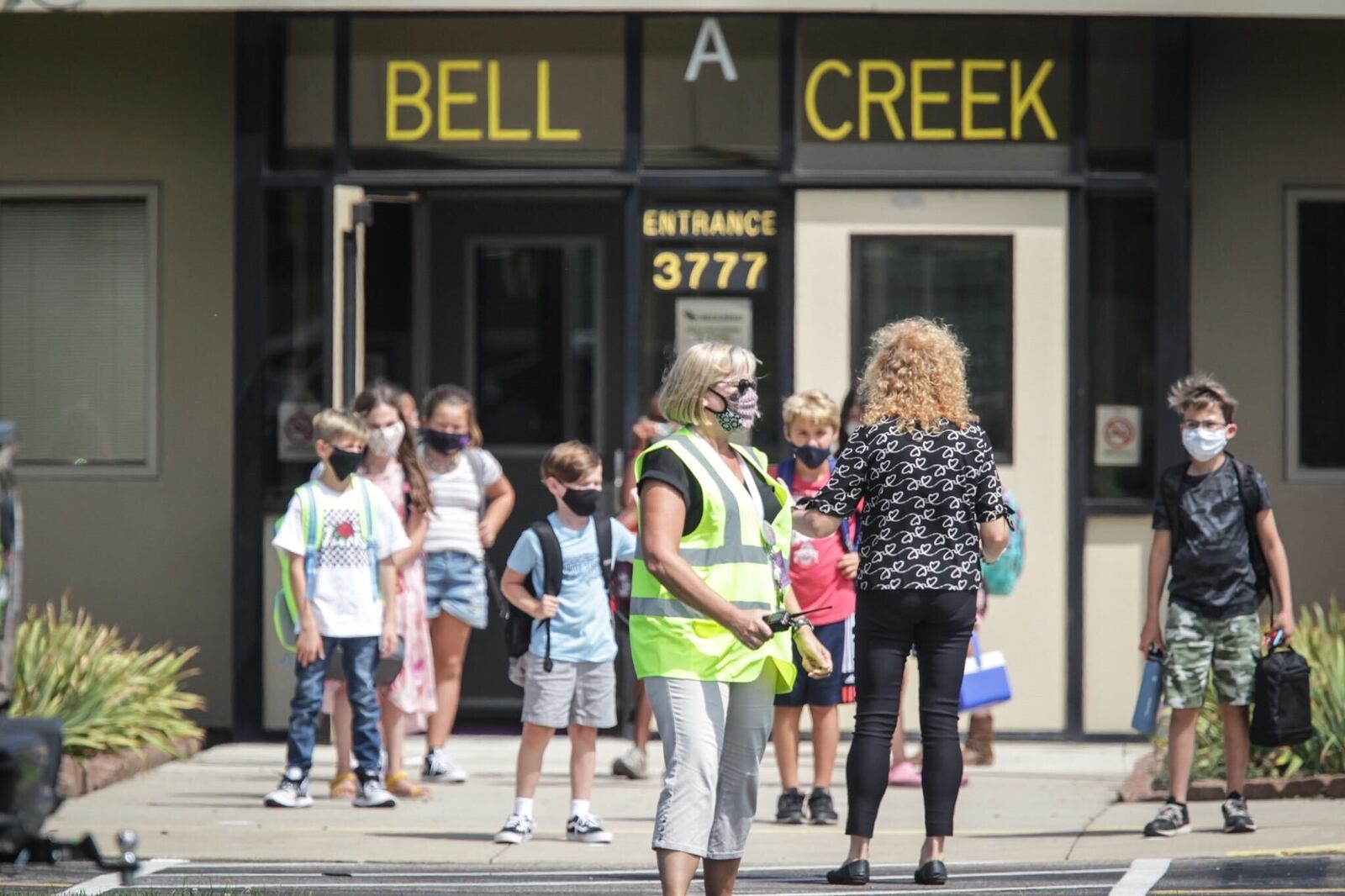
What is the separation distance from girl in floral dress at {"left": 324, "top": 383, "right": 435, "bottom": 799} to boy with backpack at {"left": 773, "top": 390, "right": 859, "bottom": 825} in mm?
1784

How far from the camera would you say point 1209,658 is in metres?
8.48

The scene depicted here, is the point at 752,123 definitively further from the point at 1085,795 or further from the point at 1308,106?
the point at 1085,795

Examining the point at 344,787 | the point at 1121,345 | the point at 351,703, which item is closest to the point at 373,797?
the point at 344,787

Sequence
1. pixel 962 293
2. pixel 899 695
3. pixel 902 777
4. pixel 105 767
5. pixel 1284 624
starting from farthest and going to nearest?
pixel 962 293, pixel 902 777, pixel 105 767, pixel 1284 624, pixel 899 695

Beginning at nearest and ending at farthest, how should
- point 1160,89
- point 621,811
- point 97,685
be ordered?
1. point 621,811
2. point 97,685
3. point 1160,89

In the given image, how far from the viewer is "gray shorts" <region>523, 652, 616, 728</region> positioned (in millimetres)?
8430

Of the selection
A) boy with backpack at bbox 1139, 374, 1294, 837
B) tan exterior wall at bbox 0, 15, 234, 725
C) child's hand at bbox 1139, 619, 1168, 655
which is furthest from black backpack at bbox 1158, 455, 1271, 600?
tan exterior wall at bbox 0, 15, 234, 725

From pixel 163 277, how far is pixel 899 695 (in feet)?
19.8

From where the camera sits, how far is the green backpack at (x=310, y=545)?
30.2 feet

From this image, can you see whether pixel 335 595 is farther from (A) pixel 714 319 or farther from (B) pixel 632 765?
(A) pixel 714 319

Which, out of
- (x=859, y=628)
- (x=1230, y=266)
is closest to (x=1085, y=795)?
(x=859, y=628)

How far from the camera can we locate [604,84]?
11156 millimetres

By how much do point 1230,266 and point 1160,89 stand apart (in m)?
1.22

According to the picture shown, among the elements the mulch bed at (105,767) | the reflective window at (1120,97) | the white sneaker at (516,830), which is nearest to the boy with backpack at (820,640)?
the white sneaker at (516,830)
